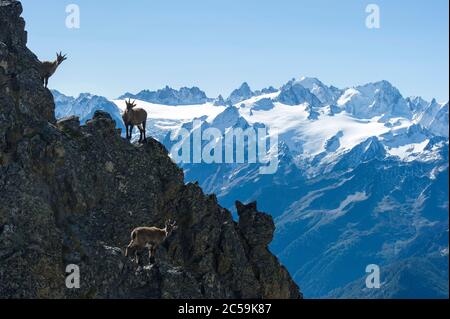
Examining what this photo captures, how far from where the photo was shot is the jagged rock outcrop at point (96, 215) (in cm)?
4578

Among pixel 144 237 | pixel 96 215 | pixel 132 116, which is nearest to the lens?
pixel 144 237

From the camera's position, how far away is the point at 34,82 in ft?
189

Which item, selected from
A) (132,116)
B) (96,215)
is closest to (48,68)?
(132,116)

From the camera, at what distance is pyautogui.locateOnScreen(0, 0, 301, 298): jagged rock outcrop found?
45781mm

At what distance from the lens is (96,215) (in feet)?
173

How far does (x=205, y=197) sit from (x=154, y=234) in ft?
47.0

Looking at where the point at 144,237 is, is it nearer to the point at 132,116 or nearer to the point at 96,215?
the point at 96,215

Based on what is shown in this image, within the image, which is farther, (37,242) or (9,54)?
(9,54)

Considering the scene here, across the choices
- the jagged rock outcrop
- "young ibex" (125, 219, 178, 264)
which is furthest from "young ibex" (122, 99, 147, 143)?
"young ibex" (125, 219, 178, 264)

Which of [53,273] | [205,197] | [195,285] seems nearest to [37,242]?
[53,273]

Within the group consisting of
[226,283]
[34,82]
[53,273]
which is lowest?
[226,283]

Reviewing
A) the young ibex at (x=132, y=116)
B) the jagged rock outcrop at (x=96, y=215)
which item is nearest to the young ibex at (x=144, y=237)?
the jagged rock outcrop at (x=96, y=215)

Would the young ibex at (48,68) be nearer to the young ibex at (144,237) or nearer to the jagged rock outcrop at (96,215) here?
the jagged rock outcrop at (96,215)
